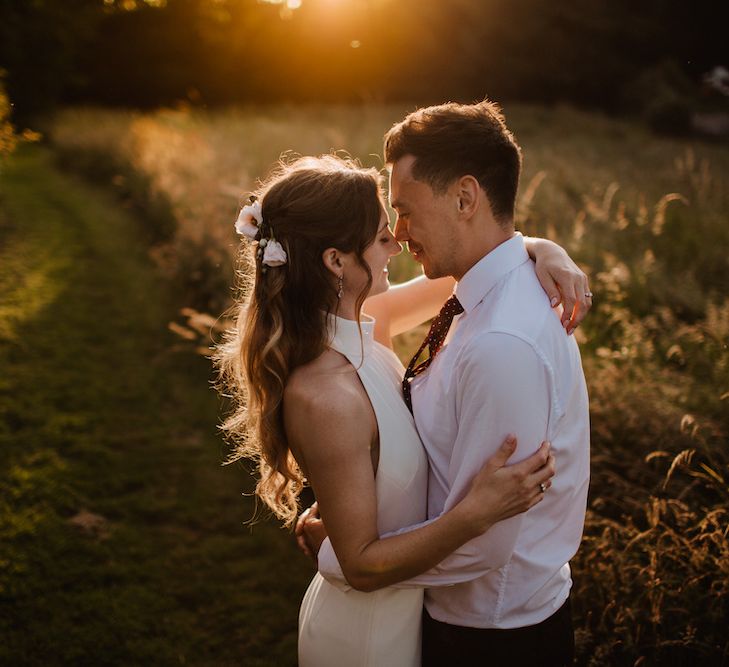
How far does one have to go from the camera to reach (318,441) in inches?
72.1

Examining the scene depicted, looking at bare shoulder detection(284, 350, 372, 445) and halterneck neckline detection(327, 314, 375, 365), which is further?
halterneck neckline detection(327, 314, 375, 365)

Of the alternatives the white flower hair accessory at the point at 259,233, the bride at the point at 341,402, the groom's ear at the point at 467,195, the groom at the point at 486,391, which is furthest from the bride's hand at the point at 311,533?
the groom's ear at the point at 467,195

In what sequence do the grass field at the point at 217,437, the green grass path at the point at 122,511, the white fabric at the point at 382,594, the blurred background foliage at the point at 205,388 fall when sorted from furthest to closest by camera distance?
the green grass path at the point at 122,511 → the blurred background foliage at the point at 205,388 → the grass field at the point at 217,437 → the white fabric at the point at 382,594

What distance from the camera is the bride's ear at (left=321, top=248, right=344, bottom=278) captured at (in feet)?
6.78

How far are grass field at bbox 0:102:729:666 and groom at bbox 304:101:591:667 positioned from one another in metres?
0.86

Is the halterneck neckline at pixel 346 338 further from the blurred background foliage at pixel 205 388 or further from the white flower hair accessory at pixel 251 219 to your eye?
the blurred background foliage at pixel 205 388

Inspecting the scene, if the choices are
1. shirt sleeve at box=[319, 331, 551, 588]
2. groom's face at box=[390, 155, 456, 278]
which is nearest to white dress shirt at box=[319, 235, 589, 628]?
shirt sleeve at box=[319, 331, 551, 588]

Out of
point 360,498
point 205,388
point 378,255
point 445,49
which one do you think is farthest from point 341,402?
point 445,49

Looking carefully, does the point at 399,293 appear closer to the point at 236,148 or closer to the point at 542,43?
the point at 236,148

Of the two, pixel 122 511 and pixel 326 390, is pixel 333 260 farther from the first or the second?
pixel 122 511

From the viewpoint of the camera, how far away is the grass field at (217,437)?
2906mm

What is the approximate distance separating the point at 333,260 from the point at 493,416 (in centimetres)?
74

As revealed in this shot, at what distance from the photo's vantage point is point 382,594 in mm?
2021

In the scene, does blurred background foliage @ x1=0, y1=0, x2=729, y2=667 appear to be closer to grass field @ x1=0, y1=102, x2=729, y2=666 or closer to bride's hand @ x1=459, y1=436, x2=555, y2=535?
grass field @ x1=0, y1=102, x2=729, y2=666
